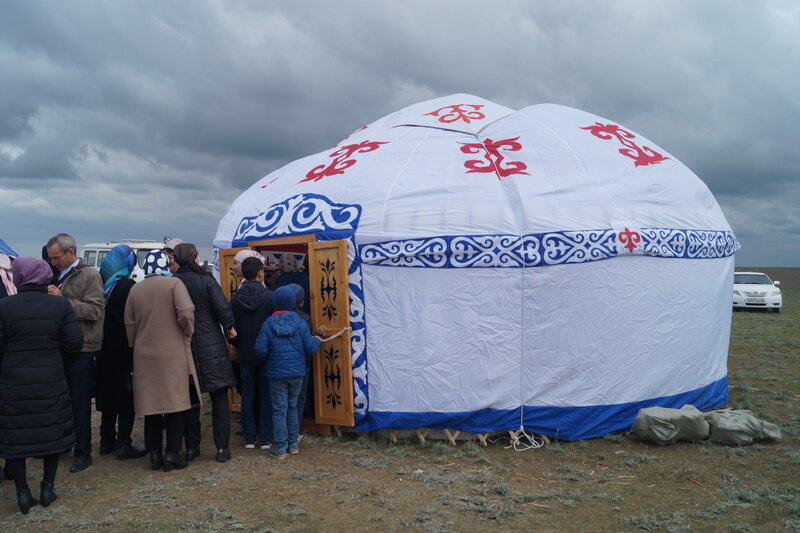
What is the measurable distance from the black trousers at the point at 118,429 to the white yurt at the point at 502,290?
58.2 inches

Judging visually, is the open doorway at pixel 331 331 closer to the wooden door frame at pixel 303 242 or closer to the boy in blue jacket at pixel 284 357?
the wooden door frame at pixel 303 242

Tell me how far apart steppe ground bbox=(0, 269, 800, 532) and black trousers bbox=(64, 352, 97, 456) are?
388mm

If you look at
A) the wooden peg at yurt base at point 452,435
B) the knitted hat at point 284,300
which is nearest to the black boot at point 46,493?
the knitted hat at point 284,300

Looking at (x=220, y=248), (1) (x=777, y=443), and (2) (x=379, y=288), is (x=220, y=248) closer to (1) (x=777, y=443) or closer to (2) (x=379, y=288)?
(2) (x=379, y=288)

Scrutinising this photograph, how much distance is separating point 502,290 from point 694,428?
1.85 metres

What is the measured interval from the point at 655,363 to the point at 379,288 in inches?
95.8

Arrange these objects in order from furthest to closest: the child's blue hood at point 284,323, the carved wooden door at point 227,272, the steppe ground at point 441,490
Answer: the carved wooden door at point 227,272
the child's blue hood at point 284,323
the steppe ground at point 441,490

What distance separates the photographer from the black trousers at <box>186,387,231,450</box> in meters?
4.37

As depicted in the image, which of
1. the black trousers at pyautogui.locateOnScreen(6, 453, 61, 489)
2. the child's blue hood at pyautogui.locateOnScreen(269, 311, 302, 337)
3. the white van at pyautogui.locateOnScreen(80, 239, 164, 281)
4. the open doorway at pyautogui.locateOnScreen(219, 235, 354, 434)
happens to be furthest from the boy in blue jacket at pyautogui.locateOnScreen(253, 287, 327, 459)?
the white van at pyautogui.locateOnScreen(80, 239, 164, 281)

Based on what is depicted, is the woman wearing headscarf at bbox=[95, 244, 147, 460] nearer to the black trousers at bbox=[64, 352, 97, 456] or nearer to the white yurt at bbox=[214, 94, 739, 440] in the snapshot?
the black trousers at bbox=[64, 352, 97, 456]

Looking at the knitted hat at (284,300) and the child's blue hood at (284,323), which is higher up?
the knitted hat at (284,300)

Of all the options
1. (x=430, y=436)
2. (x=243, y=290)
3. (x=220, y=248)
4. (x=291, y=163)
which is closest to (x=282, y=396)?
(x=243, y=290)

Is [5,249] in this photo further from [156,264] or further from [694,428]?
[694,428]

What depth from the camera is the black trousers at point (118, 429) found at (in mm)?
4617
